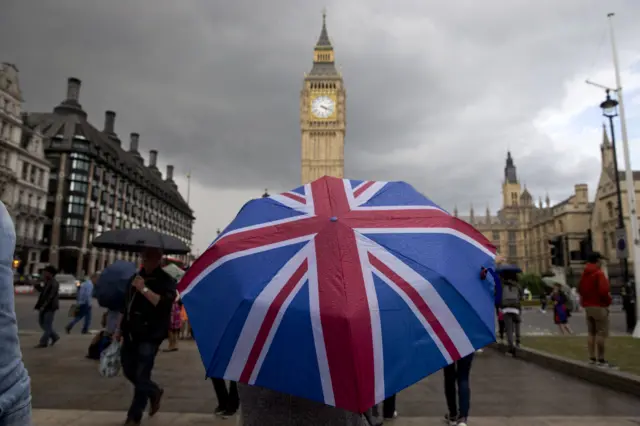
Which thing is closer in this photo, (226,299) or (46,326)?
(226,299)

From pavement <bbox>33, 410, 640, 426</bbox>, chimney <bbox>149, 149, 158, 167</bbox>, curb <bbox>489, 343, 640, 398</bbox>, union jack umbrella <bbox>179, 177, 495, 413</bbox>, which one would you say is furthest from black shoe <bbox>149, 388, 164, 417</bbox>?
chimney <bbox>149, 149, 158, 167</bbox>

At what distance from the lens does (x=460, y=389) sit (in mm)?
4738

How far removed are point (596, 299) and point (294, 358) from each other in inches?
286

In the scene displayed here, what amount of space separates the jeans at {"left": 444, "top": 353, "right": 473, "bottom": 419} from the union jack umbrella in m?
2.88

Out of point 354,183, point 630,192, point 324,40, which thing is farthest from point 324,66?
point 354,183

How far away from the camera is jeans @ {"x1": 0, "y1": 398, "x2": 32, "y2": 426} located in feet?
5.83

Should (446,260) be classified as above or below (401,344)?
above

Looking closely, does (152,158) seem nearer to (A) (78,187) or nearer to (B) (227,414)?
(A) (78,187)

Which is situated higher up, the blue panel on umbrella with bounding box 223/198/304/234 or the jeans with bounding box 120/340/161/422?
the blue panel on umbrella with bounding box 223/198/304/234

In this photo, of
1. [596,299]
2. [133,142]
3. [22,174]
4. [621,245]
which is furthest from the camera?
[133,142]

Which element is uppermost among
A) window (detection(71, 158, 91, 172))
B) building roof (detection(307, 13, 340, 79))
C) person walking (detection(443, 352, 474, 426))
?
building roof (detection(307, 13, 340, 79))

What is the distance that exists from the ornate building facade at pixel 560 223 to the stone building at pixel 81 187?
191 feet

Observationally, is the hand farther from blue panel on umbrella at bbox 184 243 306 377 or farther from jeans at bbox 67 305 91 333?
jeans at bbox 67 305 91 333

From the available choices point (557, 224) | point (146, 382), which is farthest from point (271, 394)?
point (557, 224)
